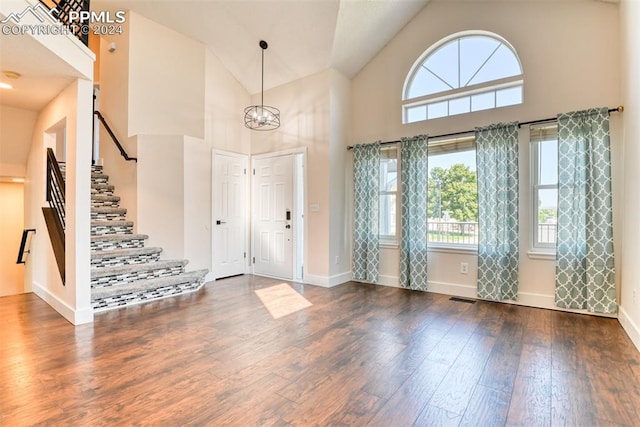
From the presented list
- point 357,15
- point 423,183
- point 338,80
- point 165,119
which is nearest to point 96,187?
point 165,119

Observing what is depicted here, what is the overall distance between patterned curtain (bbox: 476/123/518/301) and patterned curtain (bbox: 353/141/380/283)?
4.87 ft

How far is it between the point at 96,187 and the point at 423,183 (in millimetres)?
5155

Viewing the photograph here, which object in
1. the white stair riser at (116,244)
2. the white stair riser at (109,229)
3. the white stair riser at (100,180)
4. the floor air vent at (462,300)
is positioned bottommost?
the floor air vent at (462,300)

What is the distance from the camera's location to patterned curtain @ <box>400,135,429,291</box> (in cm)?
469

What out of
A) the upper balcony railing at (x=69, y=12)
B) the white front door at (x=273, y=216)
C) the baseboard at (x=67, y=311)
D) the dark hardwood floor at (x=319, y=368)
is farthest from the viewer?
the white front door at (x=273, y=216)

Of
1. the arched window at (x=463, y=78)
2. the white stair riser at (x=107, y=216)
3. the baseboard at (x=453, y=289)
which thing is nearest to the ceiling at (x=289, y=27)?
the arched window at (x=463, y=78)

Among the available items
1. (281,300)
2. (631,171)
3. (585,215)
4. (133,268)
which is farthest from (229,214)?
(631,171)

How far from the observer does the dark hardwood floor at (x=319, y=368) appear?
73.2 inches

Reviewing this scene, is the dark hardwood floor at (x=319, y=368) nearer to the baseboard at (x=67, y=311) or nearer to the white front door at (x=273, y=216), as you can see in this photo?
the baseboard at (x=67, y=311)

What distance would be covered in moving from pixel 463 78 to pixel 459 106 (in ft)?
1.31

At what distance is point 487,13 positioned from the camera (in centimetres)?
432

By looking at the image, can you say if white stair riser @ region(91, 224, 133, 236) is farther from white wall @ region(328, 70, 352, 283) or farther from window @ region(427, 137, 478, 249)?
window @ region(427, 137, 478, 249)

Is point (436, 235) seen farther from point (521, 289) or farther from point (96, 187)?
point (96, 187)

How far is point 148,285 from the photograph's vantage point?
4.14 m
